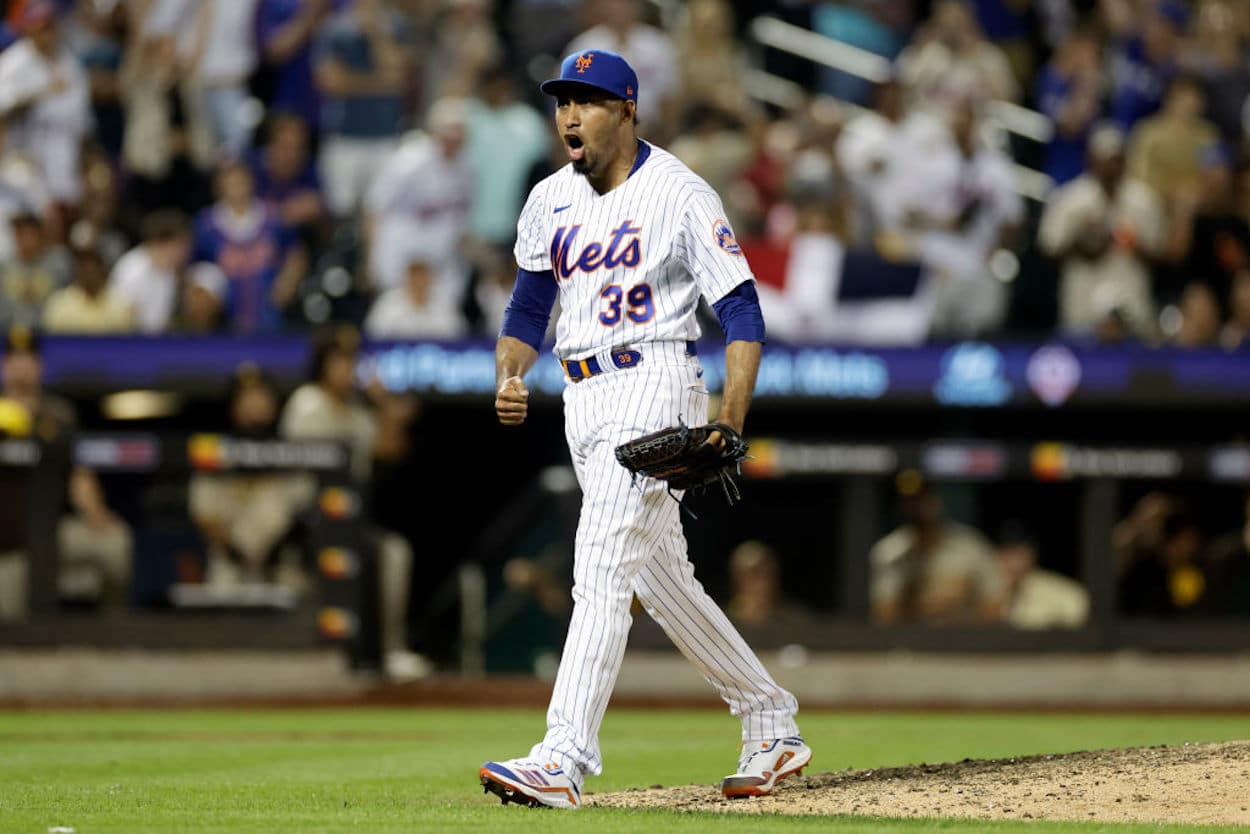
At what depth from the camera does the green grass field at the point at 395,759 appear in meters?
5.09

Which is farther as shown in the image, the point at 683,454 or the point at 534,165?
the point at 534,165

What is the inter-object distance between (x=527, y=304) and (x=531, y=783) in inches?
57.3

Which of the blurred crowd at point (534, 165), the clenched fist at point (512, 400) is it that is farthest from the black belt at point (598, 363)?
the blurred crowd at point (534, 165)

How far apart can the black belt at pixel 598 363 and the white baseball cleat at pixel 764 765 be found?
1.20m

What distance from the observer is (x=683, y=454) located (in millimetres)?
5418

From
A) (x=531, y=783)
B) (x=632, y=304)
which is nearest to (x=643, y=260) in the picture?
(x=632, y=304)

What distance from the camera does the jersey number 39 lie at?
5.63 m

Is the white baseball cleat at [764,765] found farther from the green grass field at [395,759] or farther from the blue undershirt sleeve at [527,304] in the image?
the blue undershirt sleeve at [527,304]

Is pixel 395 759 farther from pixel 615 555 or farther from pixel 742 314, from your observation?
pixel 742 314

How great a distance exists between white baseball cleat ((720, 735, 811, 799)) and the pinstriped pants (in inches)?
13.4

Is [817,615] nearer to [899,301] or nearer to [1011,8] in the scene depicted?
[899,301]

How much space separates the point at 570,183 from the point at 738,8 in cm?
1055

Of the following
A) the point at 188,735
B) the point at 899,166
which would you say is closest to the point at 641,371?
the point at 188,735

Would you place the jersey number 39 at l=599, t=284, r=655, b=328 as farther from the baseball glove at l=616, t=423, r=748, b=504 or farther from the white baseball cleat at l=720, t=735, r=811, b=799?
the white baseball cleat at l=720, t=735, r=811, b=799
